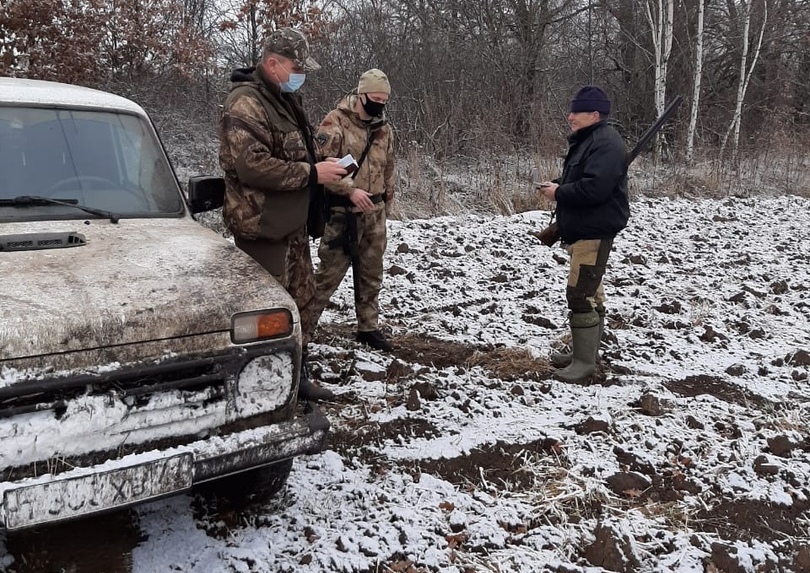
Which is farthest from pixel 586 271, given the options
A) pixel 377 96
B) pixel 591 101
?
pixel 377 96

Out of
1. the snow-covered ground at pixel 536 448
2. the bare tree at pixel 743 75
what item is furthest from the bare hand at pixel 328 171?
the bare tree at pixel 743 75

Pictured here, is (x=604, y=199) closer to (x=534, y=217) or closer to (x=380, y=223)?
(x=380, y=223)

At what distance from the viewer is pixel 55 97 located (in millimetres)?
3453

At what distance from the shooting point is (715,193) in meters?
12.0

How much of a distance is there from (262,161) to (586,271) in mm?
2366

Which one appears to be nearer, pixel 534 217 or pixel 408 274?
pixel 408 274

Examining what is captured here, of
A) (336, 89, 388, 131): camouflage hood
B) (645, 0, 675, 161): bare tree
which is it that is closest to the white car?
(336, 89, 388, 131): camouflage hood

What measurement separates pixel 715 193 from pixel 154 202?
11253 millimetres

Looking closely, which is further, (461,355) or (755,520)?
(461,355)

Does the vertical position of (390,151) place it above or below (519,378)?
above

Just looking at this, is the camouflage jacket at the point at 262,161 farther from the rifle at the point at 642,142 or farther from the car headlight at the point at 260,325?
the rifle at the point at 642,142

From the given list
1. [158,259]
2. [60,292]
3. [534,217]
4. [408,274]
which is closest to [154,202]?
[158,259]

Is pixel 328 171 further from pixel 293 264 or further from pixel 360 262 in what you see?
pixel 360 262

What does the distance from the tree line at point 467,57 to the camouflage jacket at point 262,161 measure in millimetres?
7269
